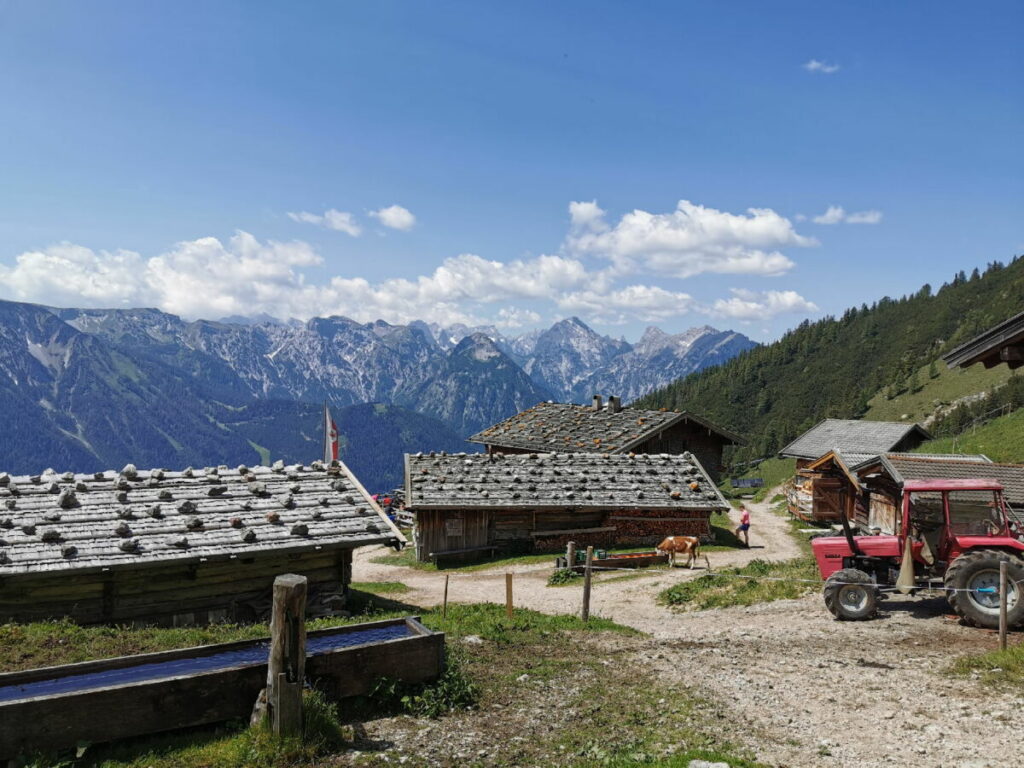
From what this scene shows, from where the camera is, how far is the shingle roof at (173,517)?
48.7ft

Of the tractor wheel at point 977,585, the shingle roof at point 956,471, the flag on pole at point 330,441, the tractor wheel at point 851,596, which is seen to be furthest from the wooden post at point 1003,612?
the flag on pole at point 330,441

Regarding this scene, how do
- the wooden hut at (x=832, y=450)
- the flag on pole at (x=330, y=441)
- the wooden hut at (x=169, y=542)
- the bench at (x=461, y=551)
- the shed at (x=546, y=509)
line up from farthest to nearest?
the wooden hut at (x=832, y=450)
the flag on pole at (x=330, y=441)
the shed at (x=546, y=509)
the bench at (x=461, y=551)
the wooden hut at (x=169, y=542)

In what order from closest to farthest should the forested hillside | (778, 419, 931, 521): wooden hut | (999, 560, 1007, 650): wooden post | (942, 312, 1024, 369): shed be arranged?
(999, 560, 1007, 650): wooden post → (942, 312, 1024, 369): shed → (778, 419, 931, 521): wooden hut → the forested hillside

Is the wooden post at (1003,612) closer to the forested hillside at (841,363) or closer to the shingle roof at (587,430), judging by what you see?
the shingle roof at (587,430)

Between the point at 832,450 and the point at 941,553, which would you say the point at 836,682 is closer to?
the point at 941,553

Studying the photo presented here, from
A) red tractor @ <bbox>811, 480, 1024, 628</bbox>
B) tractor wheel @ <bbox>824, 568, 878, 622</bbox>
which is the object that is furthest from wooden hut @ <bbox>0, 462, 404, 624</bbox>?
red tractor @ <bbox>811, 480, 1024, 628</bbox>

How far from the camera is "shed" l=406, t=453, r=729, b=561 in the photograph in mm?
27875

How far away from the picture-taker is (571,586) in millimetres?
21594

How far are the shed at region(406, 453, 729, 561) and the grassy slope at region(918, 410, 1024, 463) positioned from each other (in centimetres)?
2971

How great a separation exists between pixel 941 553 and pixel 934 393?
377 feet

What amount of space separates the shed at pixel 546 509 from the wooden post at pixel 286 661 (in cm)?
1947

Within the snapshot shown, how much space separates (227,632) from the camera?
13.1 m

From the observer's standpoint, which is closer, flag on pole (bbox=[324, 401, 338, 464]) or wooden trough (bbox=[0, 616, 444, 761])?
wooden trough (bbox=[0, 616, 444, 761])

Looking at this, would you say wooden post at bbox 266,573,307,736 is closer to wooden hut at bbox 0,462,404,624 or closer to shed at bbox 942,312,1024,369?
wooden hut at bbox 0,462,404,624
